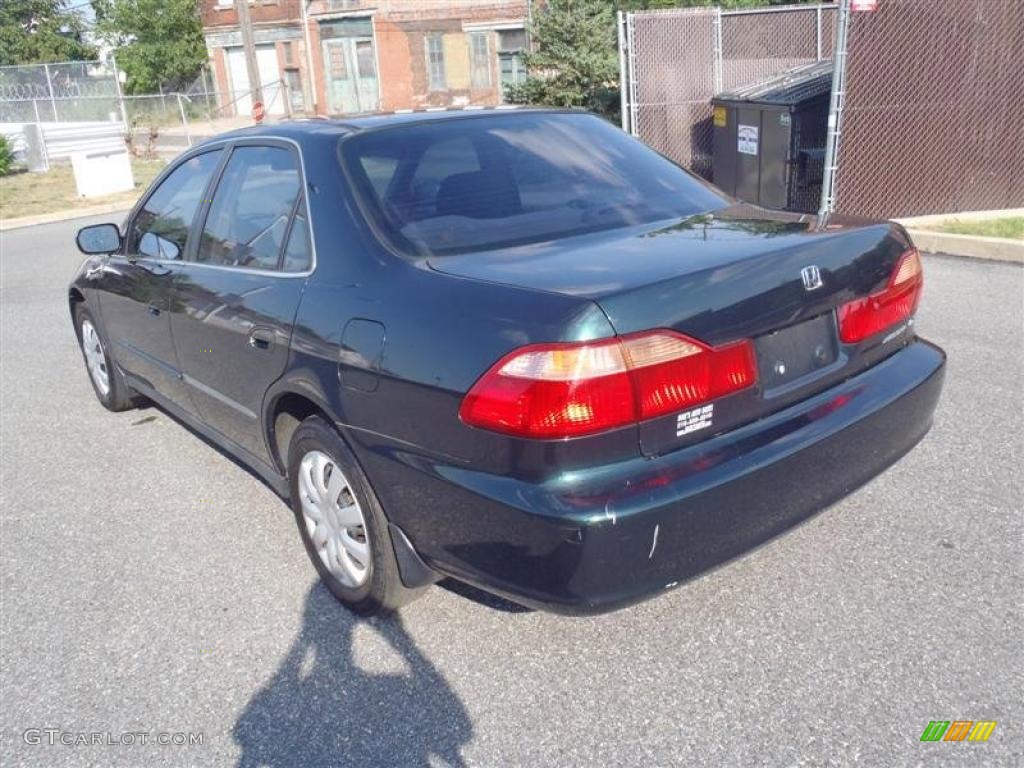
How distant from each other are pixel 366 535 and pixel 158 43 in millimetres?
49807

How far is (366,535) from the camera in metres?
2.96

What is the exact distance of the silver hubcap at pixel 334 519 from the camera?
3047 mm

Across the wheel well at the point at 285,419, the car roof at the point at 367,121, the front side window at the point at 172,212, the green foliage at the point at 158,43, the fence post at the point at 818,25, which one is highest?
the green foliage at the point at 158,43

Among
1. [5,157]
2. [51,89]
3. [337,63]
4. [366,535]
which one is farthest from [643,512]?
[337,63]

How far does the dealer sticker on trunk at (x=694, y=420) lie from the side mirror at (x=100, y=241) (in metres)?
3.40

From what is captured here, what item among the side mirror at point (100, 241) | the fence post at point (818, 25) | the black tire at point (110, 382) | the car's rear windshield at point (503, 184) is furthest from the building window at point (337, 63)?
the car's rear windshield at point (503, 184)

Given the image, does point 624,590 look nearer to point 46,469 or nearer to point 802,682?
point 802,682

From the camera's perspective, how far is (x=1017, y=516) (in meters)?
3.54

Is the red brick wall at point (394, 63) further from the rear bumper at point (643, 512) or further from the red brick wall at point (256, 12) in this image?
the rear bumper at point (643, 512)

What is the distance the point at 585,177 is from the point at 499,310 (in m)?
1.19

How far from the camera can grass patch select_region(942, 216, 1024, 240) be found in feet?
27.2

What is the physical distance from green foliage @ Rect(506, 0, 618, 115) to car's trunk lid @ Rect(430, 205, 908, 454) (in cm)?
1854

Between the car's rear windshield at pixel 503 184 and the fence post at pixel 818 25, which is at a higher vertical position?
the fence post at pixel 818 25

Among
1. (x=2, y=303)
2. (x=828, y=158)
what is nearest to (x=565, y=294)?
(x=828, y=158)
